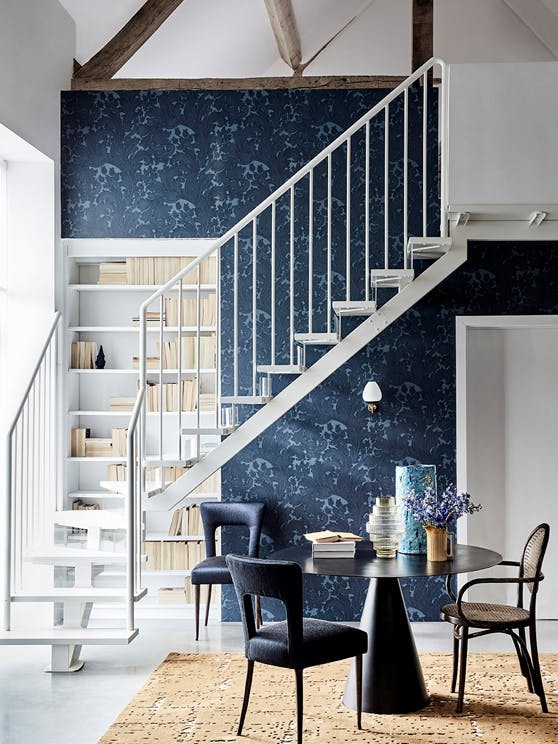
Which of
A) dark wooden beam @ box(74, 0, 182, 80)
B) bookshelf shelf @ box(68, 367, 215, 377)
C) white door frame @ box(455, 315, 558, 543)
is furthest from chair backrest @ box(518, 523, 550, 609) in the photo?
dark wooden beam @ box(74, 0, 182, 80)

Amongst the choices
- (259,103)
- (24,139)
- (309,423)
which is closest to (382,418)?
(309,423)

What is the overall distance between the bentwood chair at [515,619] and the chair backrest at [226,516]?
1.73 meters

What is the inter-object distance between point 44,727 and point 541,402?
12.5 feet

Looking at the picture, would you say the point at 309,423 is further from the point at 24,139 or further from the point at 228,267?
the point at 24,139

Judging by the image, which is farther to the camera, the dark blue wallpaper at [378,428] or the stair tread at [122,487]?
the dark blue wallpaper at [378,428]

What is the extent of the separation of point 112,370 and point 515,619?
11.0ft

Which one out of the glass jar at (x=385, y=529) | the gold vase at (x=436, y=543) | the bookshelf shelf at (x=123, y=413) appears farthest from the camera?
the bookshelf shelf at (x=123, y=413)

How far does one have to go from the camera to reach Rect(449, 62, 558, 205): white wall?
5.30 meters

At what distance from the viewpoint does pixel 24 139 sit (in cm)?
587

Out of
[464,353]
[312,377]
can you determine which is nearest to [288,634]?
[312,377]

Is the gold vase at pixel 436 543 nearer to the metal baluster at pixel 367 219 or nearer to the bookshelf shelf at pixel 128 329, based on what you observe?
the metal baluster at pixel 367 219

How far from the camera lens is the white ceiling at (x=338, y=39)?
7695 millimetres

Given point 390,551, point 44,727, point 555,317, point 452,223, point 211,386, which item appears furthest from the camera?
point 211,386

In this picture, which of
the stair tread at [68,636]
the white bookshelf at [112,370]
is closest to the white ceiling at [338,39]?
the white bookshelf at [112,370]
